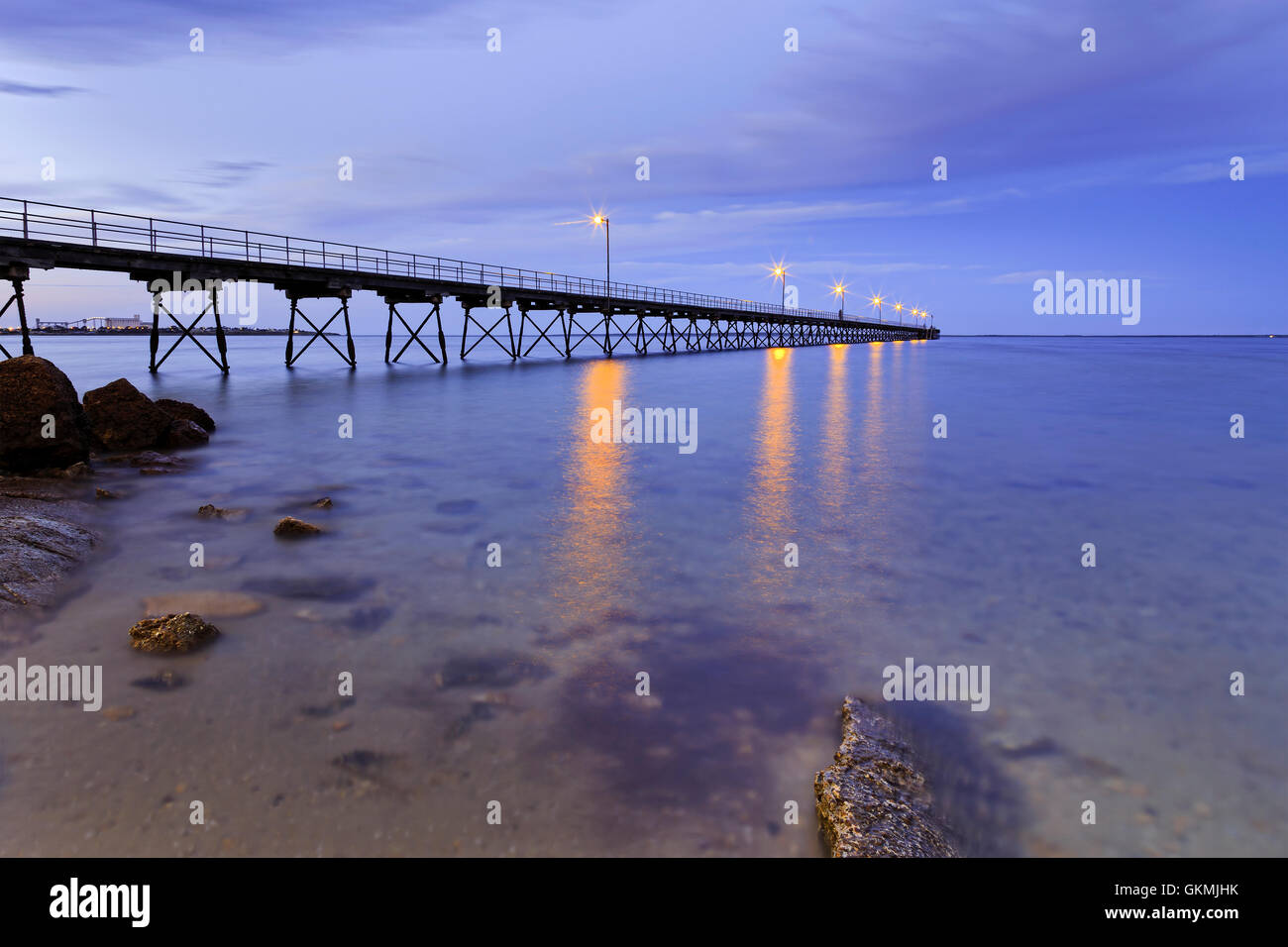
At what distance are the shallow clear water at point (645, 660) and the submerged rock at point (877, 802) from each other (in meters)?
0.14

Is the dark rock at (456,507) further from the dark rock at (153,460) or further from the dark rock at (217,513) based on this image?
the dark rock at (153,460)

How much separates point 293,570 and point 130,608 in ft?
4.10

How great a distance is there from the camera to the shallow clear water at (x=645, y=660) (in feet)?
11.1

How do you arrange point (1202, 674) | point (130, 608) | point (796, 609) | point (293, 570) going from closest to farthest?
point (1202, 674), point (130, 608), point (796, 609), point (293, 570)

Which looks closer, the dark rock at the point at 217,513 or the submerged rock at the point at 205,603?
the submerged rock at the point at 205,603

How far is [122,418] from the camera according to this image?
1221 centimetres

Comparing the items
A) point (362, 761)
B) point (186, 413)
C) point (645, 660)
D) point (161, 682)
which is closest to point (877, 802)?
point (645, 660)

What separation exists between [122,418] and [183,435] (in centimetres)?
108

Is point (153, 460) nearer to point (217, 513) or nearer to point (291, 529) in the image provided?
point (217, 513)

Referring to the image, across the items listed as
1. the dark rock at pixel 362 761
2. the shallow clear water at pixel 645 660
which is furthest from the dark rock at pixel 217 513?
the dark rock at pixel 362 761

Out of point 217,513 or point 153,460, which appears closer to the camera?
point 217,513

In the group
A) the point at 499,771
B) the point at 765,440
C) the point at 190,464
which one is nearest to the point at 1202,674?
the point at 499,771
